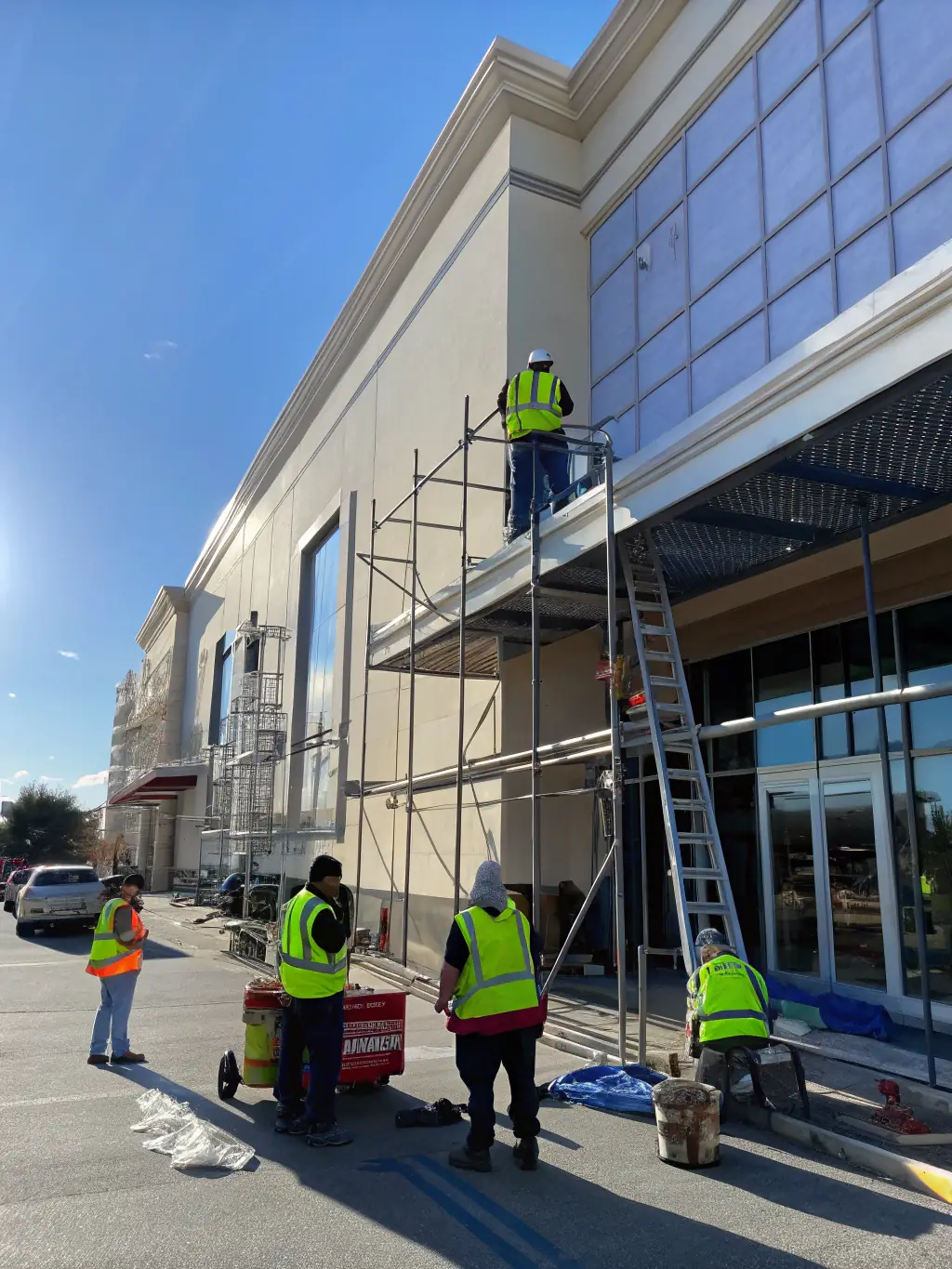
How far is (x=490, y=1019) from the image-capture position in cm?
547

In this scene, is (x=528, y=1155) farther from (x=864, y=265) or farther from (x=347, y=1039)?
(x=864, y=265)

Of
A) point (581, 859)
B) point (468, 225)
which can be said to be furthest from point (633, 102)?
Answer: point (581, 859)

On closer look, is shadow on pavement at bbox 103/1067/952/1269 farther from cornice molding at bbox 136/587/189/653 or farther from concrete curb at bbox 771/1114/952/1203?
cornice molding at bbox 136/587/189/653

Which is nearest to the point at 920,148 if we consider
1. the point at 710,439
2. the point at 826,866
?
the point at 710,439

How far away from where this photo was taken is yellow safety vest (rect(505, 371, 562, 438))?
33.7 ft

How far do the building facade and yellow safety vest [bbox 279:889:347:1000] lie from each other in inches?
170

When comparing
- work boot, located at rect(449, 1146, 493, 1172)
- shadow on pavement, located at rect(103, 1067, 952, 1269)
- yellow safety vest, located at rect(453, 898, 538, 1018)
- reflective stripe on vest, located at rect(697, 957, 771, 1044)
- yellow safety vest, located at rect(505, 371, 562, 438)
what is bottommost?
shadow on pavement, located at rect(103, 1067, 952, 1269)

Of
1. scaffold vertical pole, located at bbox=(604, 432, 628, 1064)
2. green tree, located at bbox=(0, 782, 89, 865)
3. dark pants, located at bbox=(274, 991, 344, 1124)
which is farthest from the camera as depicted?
green tree, located at bbox=(0, 782, 89, 865)

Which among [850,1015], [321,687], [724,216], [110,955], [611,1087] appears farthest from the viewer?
[321,687]

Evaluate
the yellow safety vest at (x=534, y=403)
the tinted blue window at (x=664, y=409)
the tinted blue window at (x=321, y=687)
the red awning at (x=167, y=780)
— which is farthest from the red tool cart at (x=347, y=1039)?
the red awning at (x=167, y=780)

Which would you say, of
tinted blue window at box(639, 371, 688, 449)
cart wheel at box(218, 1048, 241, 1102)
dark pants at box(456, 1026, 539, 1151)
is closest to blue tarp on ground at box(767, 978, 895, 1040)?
dark pants at box(456, 1026, 539, 1151)

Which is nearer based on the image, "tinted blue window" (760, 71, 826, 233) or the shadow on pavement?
the shadow on pavement

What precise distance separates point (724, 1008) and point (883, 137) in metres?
8.36

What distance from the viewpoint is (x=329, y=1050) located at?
604cm
